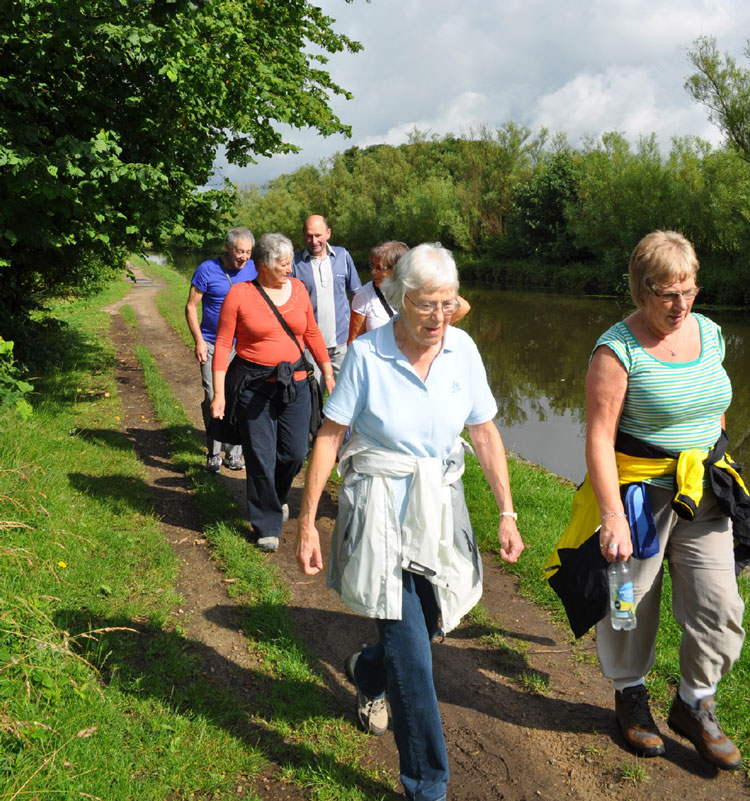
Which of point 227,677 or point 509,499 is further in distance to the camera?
point 227,677

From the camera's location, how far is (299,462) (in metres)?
5.32

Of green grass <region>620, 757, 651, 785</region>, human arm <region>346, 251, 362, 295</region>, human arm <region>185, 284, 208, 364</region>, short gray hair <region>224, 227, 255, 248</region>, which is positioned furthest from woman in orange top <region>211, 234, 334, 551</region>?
green grass <region>620, 757, 651, 785</region>

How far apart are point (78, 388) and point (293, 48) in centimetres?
690

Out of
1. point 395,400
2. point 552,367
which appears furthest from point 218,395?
point 552,367

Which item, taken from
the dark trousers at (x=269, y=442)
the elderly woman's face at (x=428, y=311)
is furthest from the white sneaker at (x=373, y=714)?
the dark trousers at (x=269, y=442)

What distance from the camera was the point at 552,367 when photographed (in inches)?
668

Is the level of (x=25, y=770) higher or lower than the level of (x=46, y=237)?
lower

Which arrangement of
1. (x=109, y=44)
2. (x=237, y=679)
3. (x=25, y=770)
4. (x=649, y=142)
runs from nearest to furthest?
(x=25, y=770), (x=237, y=679), (x=109, y=44), (x=649, y=142)

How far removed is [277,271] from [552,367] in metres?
13.0

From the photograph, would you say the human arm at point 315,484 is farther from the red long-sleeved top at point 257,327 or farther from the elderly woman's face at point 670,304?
the red long-sleeved top at point 257,327

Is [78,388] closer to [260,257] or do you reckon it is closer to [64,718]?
[260,257]

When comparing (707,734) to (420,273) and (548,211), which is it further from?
(548,211)

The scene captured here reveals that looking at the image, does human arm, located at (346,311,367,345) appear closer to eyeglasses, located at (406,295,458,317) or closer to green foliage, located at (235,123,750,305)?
eyeglasses, located at (406,295,458,317)

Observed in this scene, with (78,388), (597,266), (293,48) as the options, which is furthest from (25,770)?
(597,266)
